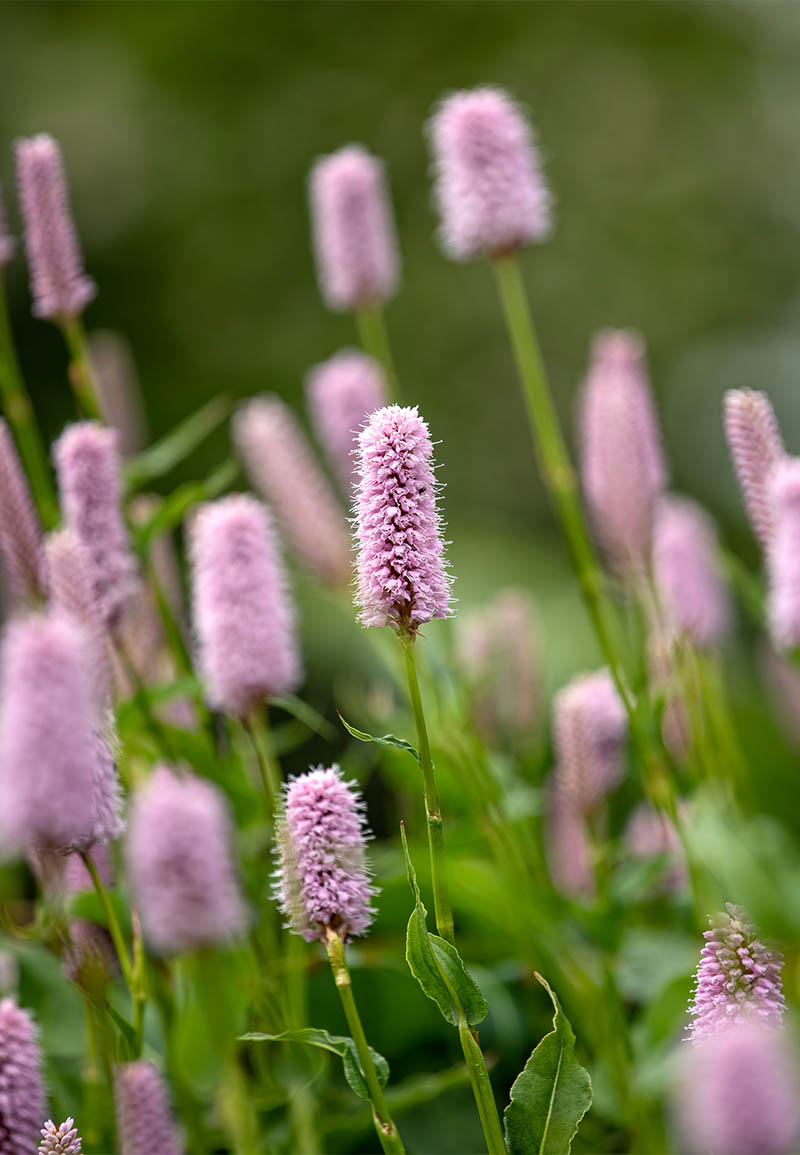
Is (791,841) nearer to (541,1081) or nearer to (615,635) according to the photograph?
(615,635)

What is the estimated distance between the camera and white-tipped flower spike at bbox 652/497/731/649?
1.10 m

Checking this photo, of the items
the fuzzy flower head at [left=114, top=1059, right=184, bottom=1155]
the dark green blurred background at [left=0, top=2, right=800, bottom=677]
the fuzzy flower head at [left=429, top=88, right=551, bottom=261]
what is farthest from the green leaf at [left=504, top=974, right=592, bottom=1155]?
the dark green blurred background at [left=0, top=2, right=800, bottom=677]

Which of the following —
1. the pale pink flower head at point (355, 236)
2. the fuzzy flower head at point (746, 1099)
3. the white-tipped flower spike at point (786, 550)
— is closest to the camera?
the fuzzy flower head at point (746, 1099)

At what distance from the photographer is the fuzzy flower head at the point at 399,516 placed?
531mm

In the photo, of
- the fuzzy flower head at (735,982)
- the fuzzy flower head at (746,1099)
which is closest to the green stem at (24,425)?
the fuzzy flower head at (735,982)

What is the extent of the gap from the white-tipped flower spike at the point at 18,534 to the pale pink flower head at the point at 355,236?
492mm

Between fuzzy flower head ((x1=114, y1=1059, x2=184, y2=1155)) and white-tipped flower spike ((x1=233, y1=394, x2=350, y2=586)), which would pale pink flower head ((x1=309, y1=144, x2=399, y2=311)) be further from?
fuzzy flower head ((x1=114, y1=1059, x2=184, y2=1155))

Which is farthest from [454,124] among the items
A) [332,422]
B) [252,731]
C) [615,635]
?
[252,731]

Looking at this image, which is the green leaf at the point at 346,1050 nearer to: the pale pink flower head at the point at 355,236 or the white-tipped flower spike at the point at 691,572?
the white-tipped flower spike at the point at 691,572

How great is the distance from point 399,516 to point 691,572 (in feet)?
2.09

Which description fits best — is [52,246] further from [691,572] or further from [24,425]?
[691,572]

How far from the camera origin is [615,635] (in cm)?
121

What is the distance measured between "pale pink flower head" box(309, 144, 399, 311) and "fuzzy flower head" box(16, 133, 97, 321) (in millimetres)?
300

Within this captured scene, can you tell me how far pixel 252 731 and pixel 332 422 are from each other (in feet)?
1.42
